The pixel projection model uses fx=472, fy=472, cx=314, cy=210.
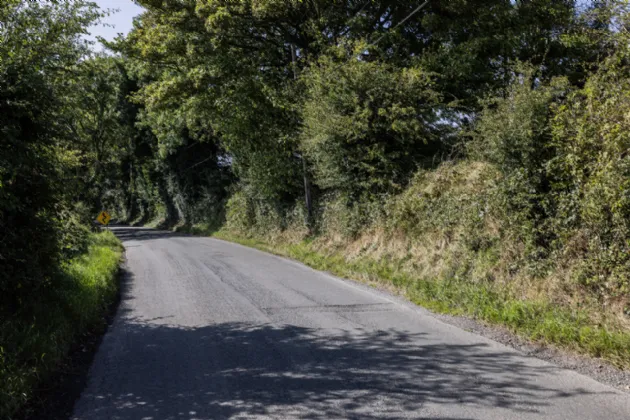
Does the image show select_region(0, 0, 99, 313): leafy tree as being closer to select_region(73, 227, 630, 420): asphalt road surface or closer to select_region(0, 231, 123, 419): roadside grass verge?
select_region(0, 231, 123, 419): roadside grass verge

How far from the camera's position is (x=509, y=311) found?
691 cm

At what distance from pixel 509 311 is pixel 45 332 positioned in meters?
6.36

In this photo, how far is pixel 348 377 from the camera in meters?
5.02

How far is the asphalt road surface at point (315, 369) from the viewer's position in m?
4.30

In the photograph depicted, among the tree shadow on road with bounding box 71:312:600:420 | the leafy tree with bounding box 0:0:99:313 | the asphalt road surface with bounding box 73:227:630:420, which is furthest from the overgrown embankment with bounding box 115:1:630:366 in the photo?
the leafy tree with bounding box 0:0:99:313

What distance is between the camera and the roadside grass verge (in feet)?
15.2

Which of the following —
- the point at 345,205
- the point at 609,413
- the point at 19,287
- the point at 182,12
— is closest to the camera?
the point at 609,413

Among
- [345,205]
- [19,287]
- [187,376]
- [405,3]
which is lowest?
[187,376]

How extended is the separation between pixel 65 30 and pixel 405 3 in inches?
468

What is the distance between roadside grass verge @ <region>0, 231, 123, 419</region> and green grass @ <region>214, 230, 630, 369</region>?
18.3 ft

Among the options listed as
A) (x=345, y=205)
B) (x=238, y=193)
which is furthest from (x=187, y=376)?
(x=238, y=193)

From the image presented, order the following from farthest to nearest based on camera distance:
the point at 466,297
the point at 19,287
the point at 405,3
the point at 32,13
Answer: the point at 405,3 → the point at 32,13 → the point at 466,297 → the point at 19,287

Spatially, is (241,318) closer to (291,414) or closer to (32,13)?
(291,414)

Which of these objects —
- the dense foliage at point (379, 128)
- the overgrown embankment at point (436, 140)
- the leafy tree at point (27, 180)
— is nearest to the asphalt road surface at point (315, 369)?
the overgrown embankment at point (436, 140)
